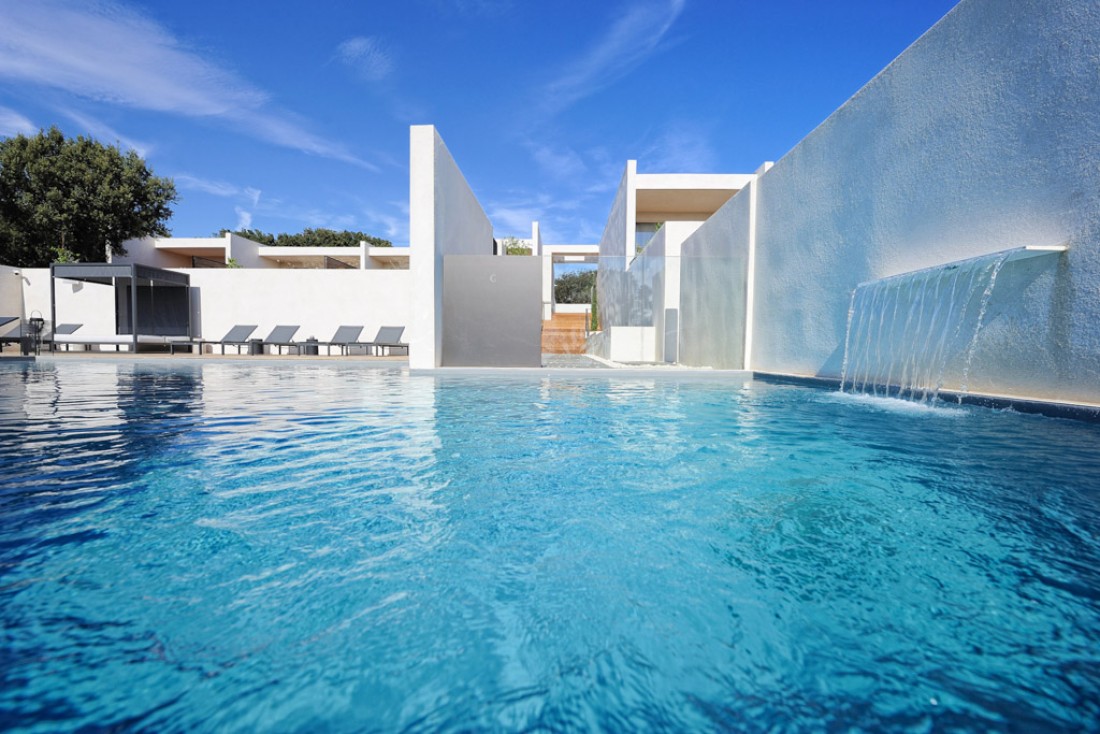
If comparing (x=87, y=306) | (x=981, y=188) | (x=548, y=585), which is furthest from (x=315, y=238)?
(x=548, y=585)

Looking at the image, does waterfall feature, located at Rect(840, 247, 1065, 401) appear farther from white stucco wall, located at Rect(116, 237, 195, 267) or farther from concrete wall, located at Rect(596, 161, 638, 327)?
white stucco wall, located at Rect(116, 237, 195, 267)

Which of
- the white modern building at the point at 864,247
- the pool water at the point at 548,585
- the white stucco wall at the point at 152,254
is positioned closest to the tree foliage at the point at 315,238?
the white stucco wall at the point at 152,254

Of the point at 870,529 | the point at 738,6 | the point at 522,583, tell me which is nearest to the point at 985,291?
the point at 870,529

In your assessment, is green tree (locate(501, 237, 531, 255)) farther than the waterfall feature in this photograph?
Yes

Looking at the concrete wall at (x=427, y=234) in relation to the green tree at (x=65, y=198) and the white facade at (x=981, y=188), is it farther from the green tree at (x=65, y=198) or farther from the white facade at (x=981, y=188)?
the green tree at (x=65, y=198)

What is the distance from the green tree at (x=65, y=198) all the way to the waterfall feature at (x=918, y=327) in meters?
28.1

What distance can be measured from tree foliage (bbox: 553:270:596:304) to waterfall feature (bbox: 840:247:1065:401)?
107ft

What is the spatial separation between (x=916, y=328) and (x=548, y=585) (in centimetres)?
600

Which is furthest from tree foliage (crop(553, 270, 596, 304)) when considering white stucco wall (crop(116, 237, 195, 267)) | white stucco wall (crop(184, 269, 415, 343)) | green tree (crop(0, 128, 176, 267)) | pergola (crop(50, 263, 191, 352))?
pergola (crop(50, 263, 191, 352))

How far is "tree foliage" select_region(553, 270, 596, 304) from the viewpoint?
1577 inches

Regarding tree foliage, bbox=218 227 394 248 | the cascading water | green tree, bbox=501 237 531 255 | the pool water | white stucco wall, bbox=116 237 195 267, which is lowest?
the pool water

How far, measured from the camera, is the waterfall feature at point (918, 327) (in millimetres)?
4946

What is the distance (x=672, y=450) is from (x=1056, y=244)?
388cm

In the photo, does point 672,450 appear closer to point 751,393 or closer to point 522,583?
point 522,583
